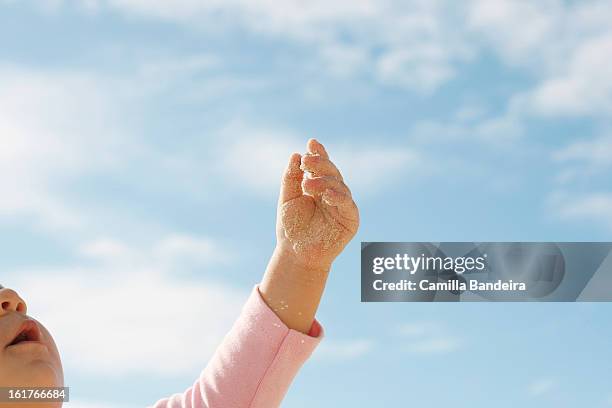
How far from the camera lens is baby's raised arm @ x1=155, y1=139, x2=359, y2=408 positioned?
86.7 inches

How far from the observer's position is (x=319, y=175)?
2260 millimetres

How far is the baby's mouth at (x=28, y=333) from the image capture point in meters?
2.27

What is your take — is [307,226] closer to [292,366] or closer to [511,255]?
[292,366]

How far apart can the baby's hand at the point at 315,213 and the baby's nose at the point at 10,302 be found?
2.30 ft

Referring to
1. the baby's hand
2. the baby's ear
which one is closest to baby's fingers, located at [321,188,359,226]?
the baby's hand

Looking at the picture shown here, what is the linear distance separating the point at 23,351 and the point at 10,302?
17 cm

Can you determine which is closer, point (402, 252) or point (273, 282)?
point (273, 282)

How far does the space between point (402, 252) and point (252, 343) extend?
2.77m

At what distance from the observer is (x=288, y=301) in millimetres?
2230

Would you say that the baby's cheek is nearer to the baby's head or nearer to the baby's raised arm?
the baby's head

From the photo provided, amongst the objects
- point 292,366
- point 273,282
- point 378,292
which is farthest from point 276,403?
point 378,292

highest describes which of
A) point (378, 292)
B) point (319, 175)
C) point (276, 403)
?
point (378, 292)

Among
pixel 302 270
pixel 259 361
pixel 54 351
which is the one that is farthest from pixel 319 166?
pixel 54 351

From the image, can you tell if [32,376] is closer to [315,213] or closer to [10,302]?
[10,302]
